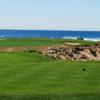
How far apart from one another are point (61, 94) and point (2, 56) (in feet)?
68.2

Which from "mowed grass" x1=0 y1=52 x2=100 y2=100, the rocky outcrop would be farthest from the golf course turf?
the rocky outcrop

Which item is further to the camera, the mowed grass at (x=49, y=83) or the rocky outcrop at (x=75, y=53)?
the rocky outcrop at (x=75, y=53)

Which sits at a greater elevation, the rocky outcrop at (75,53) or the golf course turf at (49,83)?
the golf course turf at (49,83)

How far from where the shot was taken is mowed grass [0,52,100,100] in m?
17.3

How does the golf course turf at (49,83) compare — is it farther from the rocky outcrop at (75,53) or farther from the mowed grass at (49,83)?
the rocky outcrop at (75,53)

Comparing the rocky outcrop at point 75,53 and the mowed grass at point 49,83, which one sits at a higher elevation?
the mowed grass at point 49,83

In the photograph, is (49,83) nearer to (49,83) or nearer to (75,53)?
(49,83)

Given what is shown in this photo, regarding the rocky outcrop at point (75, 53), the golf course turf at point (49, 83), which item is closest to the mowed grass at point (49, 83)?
the golf course turf at point (49, 83)

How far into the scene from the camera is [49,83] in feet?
64.6

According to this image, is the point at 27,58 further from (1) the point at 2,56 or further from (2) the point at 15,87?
(2) the point at 15,87

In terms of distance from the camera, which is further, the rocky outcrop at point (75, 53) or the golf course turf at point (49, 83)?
the rocky outcrop at point (75, 53)

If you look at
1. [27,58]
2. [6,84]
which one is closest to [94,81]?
[6,84]

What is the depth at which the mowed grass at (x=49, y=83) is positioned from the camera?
56.9 ft

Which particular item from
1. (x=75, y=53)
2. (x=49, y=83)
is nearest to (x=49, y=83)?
(x=49, y=83)
